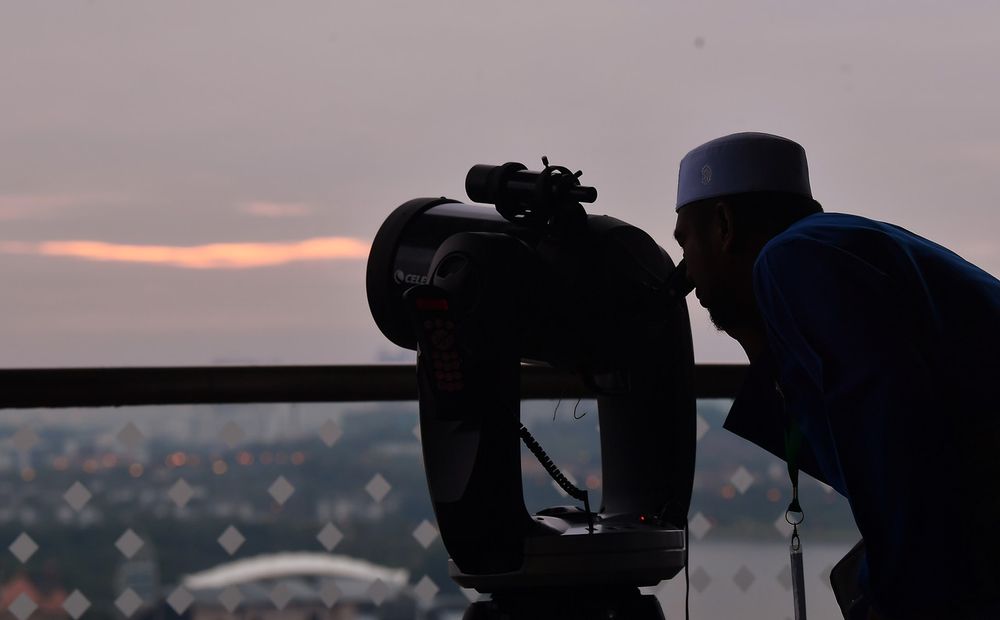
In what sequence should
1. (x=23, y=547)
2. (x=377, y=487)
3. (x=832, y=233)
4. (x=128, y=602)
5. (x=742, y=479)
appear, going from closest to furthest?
(x=832, y=233)
(x=23, y=547)
(x=128, y=602)
(x=377, y=487)
(x=742, y=479)

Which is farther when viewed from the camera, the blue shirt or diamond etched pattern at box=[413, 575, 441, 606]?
diamond etched pattern at box=[413, 575, 441, 606]

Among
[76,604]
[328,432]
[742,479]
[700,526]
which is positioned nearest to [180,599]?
[76,604]

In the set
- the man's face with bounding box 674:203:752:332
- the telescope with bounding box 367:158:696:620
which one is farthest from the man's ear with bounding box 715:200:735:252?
the telescope with bounding box 367:158:696:620

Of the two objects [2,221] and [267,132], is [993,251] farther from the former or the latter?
[2,221]

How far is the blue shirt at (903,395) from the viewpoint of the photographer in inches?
42.8

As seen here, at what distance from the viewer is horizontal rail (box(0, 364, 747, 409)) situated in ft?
7.20

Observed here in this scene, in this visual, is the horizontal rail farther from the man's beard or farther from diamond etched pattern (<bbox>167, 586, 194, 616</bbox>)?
the man's beard

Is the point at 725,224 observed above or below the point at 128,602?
above

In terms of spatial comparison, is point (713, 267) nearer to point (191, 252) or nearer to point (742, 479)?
point (742, 479)

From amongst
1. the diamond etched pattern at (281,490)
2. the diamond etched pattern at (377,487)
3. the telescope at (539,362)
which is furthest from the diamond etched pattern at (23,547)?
the telescope at (539,362)

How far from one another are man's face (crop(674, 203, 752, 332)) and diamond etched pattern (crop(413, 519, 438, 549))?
122 centimetres

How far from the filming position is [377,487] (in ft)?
8.02

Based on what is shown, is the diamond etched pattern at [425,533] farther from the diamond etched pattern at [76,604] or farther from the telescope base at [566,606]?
the telescope base at [566,606]

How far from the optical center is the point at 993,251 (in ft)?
12.2
